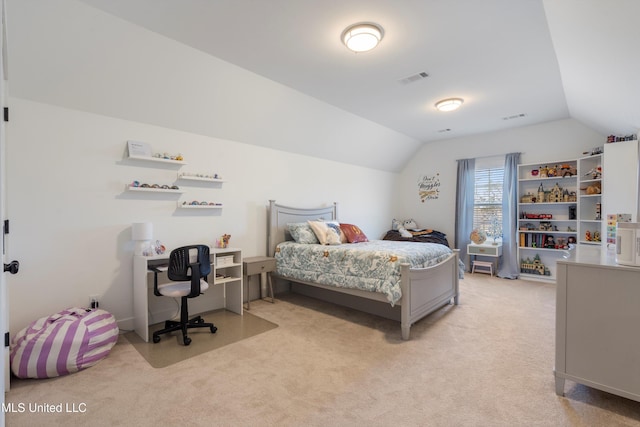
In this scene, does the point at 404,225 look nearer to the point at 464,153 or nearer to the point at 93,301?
the point at 464,153

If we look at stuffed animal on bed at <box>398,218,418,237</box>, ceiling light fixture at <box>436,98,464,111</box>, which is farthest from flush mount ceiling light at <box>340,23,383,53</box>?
stuffed animal on bed at <box>398,218,418,237</box>

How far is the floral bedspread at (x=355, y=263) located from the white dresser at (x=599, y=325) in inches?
50.9

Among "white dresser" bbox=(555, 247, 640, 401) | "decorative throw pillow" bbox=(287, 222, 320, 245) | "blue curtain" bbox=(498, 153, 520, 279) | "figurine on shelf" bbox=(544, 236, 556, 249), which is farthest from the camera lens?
"blue curtain" bbox=(498, 153, 520, 279)

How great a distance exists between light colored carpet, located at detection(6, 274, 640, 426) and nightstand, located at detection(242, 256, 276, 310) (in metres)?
0.97

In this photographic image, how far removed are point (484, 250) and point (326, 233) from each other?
3342mm

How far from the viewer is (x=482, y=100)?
4.29m

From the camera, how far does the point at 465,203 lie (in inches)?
245

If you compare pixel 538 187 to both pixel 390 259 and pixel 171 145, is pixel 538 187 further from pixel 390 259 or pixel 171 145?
pixel 171 145

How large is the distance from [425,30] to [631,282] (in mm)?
2371

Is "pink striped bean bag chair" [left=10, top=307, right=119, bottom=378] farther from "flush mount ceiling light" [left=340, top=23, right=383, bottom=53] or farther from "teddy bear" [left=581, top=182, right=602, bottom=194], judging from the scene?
"teddy bear" [left=581, top=182, right=602, bottom=194]

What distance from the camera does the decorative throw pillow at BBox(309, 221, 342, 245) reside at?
425cm

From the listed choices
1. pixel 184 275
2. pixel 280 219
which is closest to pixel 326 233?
pixel 280 219

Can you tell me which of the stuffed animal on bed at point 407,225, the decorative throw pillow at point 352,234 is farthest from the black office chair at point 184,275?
the stuffed animal on bed at point 407,225

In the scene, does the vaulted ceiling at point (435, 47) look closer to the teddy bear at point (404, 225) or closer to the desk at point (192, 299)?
the desk at point (192, 299)
